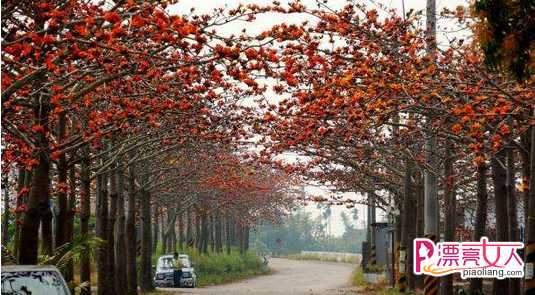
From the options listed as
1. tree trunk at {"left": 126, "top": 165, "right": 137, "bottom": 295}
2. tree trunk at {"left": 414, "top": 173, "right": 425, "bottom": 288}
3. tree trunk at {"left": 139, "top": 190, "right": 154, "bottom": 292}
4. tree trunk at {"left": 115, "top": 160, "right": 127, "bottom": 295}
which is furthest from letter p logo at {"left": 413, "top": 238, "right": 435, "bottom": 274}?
tree trunk at {"left": 139, "top": 190, "right": 154, "bottom": 292}

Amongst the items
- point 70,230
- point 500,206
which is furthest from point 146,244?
point 500,206

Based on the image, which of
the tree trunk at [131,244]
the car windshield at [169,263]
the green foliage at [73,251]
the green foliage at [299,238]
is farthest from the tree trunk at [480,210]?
the green foliage at [299,238]

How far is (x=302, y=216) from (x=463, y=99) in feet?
518

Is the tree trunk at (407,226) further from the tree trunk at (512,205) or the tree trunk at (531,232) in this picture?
the tree trunk at (531,232)

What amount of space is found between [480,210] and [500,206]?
5.18 feet

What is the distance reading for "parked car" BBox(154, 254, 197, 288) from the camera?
4225 cm

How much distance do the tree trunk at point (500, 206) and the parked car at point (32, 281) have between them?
12.7 metres

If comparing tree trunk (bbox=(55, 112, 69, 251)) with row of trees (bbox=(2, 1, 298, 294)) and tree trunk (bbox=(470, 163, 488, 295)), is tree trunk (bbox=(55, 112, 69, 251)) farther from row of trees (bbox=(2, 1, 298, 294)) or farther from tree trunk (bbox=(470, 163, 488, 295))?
tree trunk (bbox=(470, 163, 488, 295))

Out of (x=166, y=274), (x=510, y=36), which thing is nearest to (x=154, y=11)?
(x=510, y=36)

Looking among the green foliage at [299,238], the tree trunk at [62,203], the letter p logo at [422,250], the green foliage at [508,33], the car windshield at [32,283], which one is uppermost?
the green foliage at [508,33]

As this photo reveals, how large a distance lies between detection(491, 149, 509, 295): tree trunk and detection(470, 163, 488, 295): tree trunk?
A: 459 millimetres

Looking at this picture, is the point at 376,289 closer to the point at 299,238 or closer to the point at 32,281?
the point at 32,281

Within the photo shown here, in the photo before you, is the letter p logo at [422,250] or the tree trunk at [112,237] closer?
A: the letter p logo at [422,250]

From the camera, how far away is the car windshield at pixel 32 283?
9.60 metres
